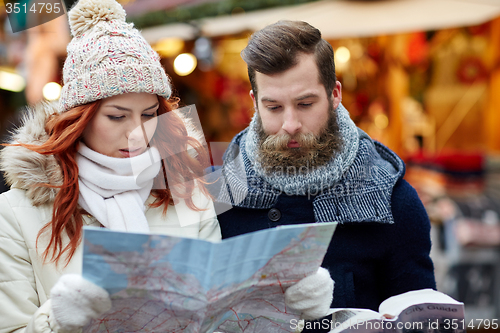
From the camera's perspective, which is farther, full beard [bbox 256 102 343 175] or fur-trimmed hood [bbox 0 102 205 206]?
full beard [bbox 256 102 343 175]

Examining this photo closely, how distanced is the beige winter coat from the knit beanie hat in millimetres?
211

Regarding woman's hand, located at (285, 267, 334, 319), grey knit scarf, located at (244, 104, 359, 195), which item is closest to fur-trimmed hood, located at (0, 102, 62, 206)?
grey knit scarf, located at (244, 104, 359, 195)

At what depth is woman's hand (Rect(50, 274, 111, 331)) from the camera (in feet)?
3.51

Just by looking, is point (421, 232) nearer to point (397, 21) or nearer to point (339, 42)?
point (397, 21)

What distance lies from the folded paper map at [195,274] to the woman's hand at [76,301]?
0.02m

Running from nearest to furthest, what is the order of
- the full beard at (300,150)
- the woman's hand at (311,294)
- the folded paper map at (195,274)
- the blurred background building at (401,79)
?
the folded paper map at (195,274), the woman's hand at (311,294), the full beard at (300,150), the blurred background building at (401,79)

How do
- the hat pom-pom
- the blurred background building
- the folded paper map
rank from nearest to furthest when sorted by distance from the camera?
the folded paper map
the hat pom-pom
the blurred background building

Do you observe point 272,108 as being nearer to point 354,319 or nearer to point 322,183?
point 322,183

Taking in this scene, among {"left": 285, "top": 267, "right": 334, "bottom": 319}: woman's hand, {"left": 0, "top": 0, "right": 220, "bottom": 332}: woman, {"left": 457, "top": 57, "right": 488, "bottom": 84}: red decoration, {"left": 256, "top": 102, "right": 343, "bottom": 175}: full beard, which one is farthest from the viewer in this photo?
{"left": 457, "top": 57, "right": 488, "bottom": 84}: red decoration

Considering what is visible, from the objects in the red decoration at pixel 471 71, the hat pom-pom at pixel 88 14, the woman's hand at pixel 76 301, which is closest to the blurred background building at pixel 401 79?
the red decoration at pixel 471 71

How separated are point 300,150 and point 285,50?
365mm

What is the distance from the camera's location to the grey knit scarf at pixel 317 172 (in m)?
1.63

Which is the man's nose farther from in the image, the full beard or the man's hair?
the man's hair

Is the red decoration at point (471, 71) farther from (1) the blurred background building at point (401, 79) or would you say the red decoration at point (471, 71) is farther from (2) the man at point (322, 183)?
(2) the man at point (322, 183)
